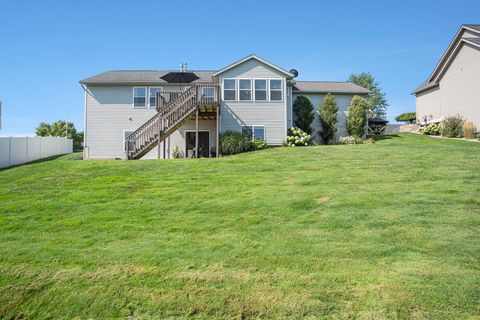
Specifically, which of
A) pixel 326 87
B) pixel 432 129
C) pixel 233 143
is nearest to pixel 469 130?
pixel 432 129

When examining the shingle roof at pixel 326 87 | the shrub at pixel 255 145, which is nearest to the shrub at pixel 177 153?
the shrub at pixel 255 145

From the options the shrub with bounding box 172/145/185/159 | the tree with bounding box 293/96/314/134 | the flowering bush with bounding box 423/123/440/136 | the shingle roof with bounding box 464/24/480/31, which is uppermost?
the shingle roof with bounding box 464/24/480/31

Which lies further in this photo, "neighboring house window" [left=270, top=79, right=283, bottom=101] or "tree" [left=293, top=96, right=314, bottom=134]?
"tree" [left=293, top=96, right=314, bottom=134]

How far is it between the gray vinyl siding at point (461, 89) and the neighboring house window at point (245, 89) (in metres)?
14.8

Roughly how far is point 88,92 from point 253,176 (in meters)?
15.9

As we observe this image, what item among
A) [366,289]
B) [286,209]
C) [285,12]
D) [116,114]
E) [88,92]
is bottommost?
[366,289]

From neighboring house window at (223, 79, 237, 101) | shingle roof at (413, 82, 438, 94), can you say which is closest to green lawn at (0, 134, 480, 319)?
neighboring house window at (223, 79, 237, 101)

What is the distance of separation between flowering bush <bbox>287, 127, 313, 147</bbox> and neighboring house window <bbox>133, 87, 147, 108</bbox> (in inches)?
385

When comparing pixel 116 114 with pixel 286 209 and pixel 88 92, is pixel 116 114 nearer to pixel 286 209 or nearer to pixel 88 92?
pixel 88 92

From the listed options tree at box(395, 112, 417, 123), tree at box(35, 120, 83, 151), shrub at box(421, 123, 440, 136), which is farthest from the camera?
tree at box(35, 120, 83, 151)

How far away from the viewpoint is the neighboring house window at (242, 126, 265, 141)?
20797 mm

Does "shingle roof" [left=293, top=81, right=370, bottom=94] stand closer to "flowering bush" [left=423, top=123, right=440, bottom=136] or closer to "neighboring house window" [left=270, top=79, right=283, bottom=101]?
"neighboring house window" [left=270, top=79, right=283, bottom=101]

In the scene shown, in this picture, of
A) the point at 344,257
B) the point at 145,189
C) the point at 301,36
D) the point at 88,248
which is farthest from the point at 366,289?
the point at 301,36

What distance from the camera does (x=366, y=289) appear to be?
4242 mm
